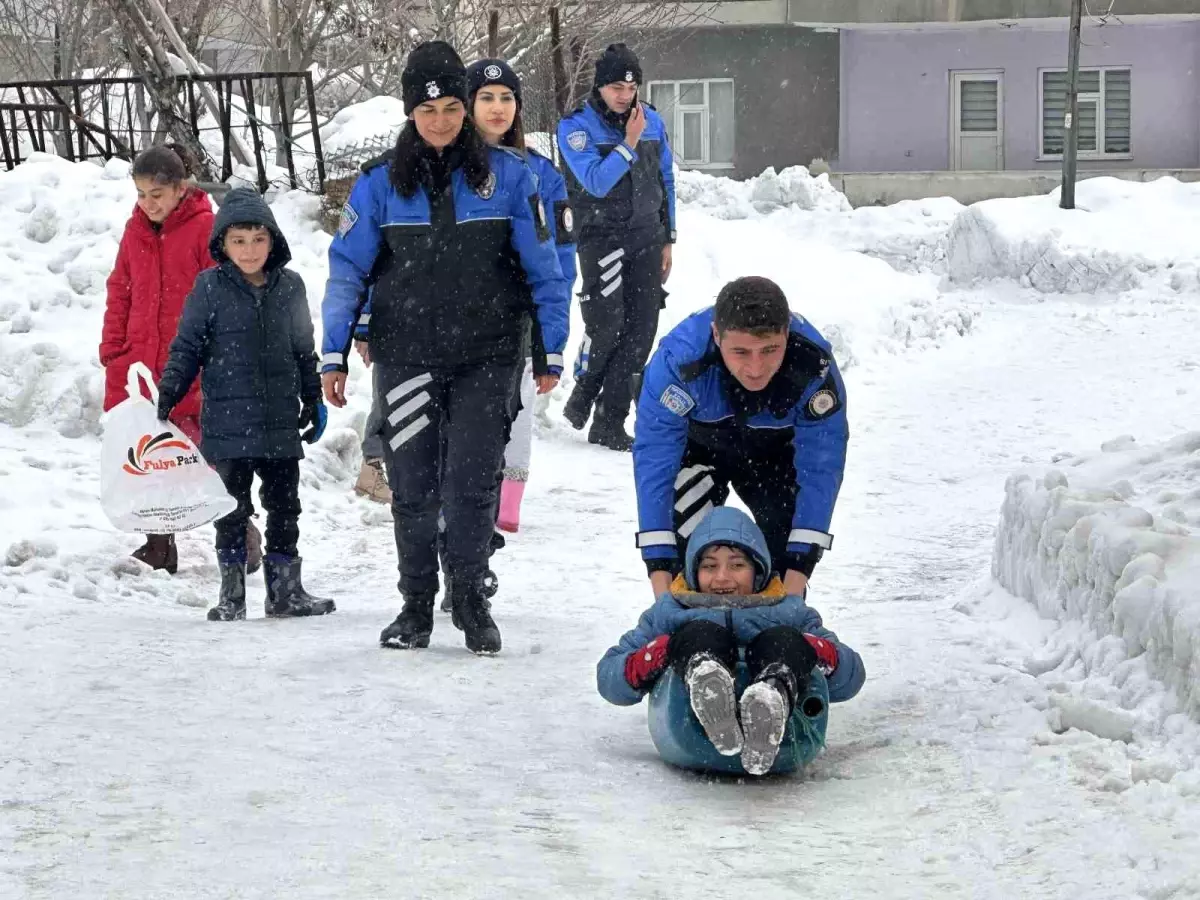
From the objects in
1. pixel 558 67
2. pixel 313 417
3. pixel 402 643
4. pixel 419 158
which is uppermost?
pixel 558 67

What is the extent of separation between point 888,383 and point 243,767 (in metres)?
10.2

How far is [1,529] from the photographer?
8.06m

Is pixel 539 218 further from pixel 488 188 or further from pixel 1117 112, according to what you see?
pixel 1117 112

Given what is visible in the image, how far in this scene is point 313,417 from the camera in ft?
23.9

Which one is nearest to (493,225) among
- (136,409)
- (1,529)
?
(136,409)

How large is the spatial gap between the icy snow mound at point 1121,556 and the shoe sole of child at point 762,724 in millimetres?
1094

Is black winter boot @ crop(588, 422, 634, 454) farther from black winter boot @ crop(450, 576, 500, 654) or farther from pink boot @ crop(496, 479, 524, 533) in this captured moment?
black winter boot @ crop(450, 576, 500, 654)

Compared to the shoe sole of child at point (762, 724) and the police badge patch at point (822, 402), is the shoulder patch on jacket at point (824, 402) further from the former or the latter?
the shoe sole of child at point (762, 724)

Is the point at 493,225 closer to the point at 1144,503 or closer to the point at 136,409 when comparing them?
the point at 136,409

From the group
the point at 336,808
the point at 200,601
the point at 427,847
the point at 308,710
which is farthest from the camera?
the point at 200,601

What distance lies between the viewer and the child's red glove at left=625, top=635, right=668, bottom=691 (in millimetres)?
4957

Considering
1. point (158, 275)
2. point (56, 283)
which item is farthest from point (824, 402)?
point (56, 283)

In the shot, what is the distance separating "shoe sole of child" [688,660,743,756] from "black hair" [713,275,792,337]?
3.35ft

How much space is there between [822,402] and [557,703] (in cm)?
125
